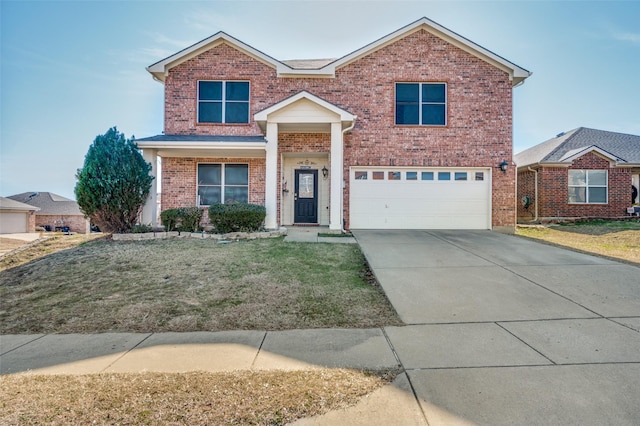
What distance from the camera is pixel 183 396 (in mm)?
2666

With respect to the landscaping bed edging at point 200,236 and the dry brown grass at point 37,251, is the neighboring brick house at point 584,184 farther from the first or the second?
the dry brown grass at point 37,251

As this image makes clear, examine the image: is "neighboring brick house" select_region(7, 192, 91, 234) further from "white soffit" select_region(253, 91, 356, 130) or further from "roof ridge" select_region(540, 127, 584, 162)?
"roof ridge" select_region(540, 127, 584, 162)

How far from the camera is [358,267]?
6.90 metres

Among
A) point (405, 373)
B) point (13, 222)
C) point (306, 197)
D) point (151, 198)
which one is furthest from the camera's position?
point (13, 222)

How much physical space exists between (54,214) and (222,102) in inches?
1581

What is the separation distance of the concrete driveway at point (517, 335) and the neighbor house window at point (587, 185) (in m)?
11.1

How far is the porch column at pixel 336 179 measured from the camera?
1062cm

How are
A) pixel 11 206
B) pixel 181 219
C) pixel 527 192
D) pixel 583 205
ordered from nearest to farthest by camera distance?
pixel 181 219 < pixel 583 205 < pixel 527 192 < pixel 11 206

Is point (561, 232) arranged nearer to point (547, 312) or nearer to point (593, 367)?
point (547, 312)

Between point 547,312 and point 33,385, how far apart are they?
5.95 m

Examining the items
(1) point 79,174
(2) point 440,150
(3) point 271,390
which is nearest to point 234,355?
(3) point 271,390

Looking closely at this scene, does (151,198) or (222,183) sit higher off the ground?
(222,183)

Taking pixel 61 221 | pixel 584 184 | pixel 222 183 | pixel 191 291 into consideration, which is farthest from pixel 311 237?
pixel 61 221

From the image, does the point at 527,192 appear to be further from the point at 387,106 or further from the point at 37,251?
the point at 37,251
